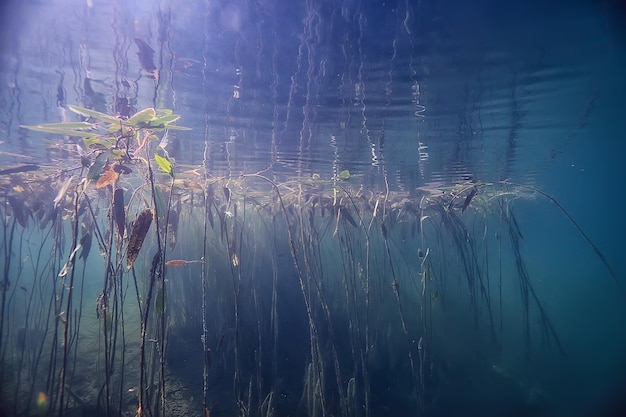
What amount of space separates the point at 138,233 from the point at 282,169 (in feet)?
42.8

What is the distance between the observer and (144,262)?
41.5 feet

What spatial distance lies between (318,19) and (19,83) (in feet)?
25.3

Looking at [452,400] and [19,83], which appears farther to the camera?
[452,400]

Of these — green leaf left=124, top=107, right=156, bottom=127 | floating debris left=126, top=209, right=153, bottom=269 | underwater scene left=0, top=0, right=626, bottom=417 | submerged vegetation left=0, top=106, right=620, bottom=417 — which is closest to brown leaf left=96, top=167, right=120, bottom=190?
underwater scene left=0, top=0, right=626, bottom=417

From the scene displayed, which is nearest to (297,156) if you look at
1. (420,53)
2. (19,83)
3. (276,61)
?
(276,61)

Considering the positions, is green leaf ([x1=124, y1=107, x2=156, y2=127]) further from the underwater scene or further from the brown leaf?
the brown leaf

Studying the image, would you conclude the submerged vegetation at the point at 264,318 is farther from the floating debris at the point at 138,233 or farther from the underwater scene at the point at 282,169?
the floating debris at the point at 138,233

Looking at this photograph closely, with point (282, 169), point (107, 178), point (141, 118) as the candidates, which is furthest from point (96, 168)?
point (282, 169)

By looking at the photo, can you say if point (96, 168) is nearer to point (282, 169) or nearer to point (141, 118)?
point (141, 118)

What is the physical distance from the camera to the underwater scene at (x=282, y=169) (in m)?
5.68

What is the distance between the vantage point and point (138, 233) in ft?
11.1

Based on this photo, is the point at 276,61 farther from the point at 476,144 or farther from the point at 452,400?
the point at 452,400

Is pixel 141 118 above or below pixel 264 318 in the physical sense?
above

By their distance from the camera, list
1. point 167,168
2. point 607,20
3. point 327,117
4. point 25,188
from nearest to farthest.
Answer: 1. point 167,168
2. point 607,20
3. point 327,117
4. point 25,188
